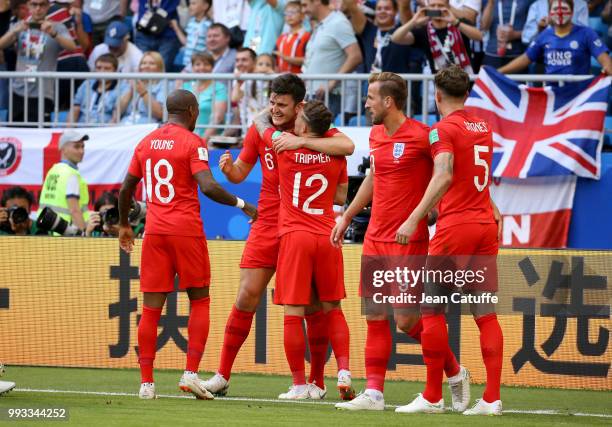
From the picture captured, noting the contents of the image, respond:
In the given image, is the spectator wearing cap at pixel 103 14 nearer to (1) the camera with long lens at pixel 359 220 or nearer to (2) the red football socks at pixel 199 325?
(1) the camera with long lens at pixel 359 220

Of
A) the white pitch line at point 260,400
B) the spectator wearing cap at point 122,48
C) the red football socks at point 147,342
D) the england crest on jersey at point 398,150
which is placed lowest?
the white pitch line at point 260,400

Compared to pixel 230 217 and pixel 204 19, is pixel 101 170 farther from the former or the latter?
pixel 204 19

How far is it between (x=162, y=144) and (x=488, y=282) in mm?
2732

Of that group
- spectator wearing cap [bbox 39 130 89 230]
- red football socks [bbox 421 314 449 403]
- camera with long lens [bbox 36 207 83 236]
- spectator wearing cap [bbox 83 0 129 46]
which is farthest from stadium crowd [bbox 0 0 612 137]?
red football socks [bbox 421 314 449 403]

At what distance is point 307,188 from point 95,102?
25.8ft

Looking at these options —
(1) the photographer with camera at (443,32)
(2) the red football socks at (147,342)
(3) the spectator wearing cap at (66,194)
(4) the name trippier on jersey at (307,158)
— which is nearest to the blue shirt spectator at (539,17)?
(1) the photographer with camera at (443,32)

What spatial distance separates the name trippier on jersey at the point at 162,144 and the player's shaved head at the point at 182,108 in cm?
23

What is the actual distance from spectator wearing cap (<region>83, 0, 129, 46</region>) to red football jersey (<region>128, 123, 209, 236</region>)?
10397mm

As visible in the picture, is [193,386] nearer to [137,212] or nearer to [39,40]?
[137,212]

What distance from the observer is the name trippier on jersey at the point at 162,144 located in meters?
9.59

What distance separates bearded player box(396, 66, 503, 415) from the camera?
876 centimetres

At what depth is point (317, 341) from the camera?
33.3ft

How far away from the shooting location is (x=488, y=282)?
8906 mm

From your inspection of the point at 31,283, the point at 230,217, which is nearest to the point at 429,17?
the point at 230,217
